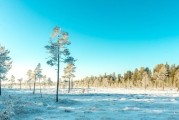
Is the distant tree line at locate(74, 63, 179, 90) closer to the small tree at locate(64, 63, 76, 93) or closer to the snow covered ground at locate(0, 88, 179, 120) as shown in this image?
the small tree at locate(64, 63, 76, 93)

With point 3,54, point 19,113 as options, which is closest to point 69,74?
point 3,54

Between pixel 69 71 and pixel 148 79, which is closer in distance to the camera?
pixel 69 71

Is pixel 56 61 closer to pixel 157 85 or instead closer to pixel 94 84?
pixel 157 85

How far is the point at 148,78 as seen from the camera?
134 metres

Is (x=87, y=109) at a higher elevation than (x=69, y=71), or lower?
lower

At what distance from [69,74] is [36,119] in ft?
225

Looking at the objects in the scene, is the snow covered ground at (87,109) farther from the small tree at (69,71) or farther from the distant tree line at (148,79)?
the distant tree line at (148,79)

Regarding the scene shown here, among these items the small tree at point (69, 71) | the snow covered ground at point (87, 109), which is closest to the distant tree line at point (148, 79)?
the small tree at point (69, 71)

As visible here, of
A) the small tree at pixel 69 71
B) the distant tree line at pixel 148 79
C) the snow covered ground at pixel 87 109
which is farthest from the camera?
the distant tree line at pixel 148 79

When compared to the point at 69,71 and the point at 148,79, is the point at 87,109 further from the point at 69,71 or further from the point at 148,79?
the point at 148,79

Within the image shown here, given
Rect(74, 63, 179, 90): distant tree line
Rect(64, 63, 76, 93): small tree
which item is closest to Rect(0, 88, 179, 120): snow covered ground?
Rect(64, 63, 76, 93): small tree

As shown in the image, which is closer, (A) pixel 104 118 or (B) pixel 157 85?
(A) pixel 104 118

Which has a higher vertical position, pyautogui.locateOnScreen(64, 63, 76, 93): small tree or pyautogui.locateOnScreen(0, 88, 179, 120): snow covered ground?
pyautogui.locateOnScreen(64, 63, 76, 93): small tree

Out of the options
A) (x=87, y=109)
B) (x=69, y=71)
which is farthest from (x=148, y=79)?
(x=87, y=109)
